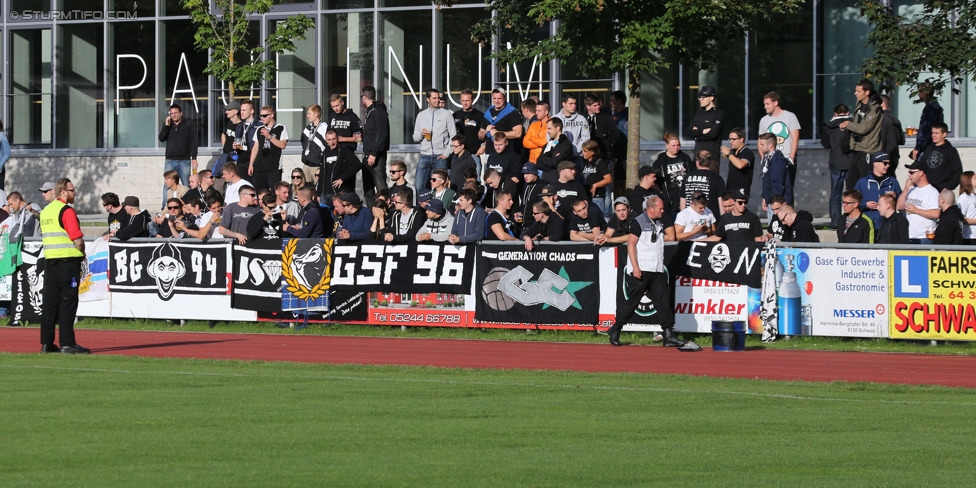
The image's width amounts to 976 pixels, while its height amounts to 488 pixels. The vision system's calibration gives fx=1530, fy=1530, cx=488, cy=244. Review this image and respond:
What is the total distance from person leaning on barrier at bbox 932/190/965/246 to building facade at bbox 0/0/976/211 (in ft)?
28.1

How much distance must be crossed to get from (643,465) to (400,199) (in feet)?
39.9

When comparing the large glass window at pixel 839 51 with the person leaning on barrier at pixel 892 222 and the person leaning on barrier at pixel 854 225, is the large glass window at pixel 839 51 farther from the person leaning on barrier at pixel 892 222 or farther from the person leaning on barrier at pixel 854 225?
the person leaning on barrier at pixel 892 222

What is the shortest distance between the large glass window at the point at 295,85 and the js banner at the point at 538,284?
42.8 ft

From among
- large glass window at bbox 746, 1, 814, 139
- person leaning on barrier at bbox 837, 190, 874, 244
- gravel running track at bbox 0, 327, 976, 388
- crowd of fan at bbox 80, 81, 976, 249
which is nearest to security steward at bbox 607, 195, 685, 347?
gravel running track at bbox 0, 327, 976, 388

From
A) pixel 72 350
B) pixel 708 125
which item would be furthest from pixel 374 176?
pixel 72 350

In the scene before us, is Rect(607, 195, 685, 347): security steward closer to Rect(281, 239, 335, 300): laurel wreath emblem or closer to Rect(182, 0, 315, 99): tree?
Rect(281, 239, 335, 300): laurel wreath emblem

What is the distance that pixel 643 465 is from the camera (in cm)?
969

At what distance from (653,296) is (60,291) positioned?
279 inches

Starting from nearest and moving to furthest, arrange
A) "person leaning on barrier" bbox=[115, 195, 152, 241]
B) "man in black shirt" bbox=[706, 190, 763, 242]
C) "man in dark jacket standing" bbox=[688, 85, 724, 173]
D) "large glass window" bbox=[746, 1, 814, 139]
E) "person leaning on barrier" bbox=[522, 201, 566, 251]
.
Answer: "man in black shirt" bbox=[706, 190, 763, 242], "person leaning on barrier" bbox=[522, 201, 566, 251], "man in dark jacket standing" bbox=[688, 85, 724, 173], "person leaning on barrier" bbox=[115, 195, 152, 241], "large glass window" bbox=[746, 1, 814, 139]

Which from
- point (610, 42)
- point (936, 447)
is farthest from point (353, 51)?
point (936, 447)

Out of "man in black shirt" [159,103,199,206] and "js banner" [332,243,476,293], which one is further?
"man in black shirt" [159,103,199,206]

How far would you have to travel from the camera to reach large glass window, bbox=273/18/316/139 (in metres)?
32.9

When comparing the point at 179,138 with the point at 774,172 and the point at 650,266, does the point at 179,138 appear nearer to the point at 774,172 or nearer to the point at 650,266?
the point at 774,172

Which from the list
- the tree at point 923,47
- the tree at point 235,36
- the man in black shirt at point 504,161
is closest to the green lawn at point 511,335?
the man in black shirt at point 504,161
